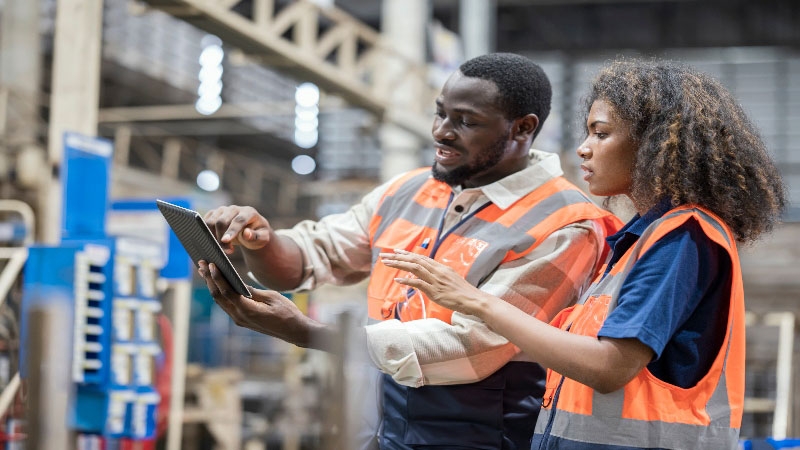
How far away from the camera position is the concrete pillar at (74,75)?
20.4 ft

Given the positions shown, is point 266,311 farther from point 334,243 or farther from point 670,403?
point 670,403

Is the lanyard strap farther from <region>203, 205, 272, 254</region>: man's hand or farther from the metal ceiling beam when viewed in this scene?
the metal ceiling beam

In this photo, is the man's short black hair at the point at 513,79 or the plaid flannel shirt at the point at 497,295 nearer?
the plaid flannel shirt at the point at 497,295

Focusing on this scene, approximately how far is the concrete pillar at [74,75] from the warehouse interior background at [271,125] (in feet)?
0.04

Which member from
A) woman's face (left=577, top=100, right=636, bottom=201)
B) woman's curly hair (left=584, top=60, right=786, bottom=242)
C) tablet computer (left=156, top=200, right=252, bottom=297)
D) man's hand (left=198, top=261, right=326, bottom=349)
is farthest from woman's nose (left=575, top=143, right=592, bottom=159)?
tablet computer (left=156, top=200, right=252, bottom=297)

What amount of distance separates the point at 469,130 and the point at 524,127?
7.4 inches

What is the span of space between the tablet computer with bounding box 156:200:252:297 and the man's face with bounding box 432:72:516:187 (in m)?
0.73

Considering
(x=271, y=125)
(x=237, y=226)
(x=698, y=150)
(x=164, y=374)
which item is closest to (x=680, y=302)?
(x=698, y=150)

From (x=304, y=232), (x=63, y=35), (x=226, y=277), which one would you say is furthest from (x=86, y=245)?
(x=226, y=277)

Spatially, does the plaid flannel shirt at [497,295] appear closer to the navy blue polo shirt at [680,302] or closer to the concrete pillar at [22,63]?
the navy blue polo shirt at [680,302]

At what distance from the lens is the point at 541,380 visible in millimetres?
2789

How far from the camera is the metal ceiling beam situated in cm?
898

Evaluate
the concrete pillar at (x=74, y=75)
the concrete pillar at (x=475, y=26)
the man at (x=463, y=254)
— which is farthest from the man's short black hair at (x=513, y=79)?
the concrete pillar at (x=475, y=26)

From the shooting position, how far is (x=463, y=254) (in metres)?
2.76
